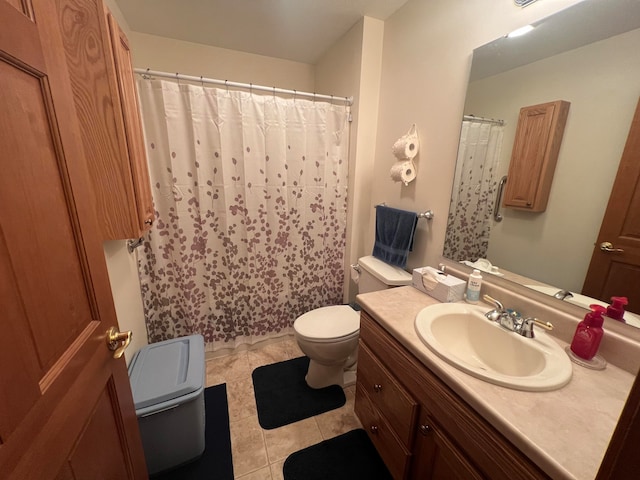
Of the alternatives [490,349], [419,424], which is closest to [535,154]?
[490,349]

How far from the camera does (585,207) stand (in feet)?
2.93

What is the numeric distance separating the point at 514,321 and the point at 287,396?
1.35m

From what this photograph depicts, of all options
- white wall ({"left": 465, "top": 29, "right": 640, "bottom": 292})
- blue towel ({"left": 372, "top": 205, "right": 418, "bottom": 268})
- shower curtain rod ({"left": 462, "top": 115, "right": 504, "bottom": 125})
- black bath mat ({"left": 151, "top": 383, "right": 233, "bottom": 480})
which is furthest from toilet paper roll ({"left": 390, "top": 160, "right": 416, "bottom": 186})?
black bath mat ({"left": 151, "top": 383, "right": 233, "bottom": 480})

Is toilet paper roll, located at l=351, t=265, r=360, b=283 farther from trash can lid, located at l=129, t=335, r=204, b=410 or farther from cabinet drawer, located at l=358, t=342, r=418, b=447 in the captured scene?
trash can lid, located at l=129, t=335, r=204, b=410

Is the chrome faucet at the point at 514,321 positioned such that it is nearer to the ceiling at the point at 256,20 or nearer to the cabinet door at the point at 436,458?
the cabinet door at the point at 436,458

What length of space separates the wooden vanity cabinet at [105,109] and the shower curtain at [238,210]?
0.51m

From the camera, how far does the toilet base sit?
5.52 feet

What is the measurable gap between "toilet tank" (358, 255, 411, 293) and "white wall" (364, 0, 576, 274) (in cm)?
13

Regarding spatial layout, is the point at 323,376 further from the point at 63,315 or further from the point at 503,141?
the point at 503,141

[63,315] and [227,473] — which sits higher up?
[63,315]

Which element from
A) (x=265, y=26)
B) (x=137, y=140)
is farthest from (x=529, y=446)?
(x=265, y=26)

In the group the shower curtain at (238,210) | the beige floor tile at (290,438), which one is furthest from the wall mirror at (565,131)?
the beige floor tile at (290,438)

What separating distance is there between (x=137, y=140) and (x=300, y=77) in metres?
1.83

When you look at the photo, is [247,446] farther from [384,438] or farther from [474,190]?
[474,190]
